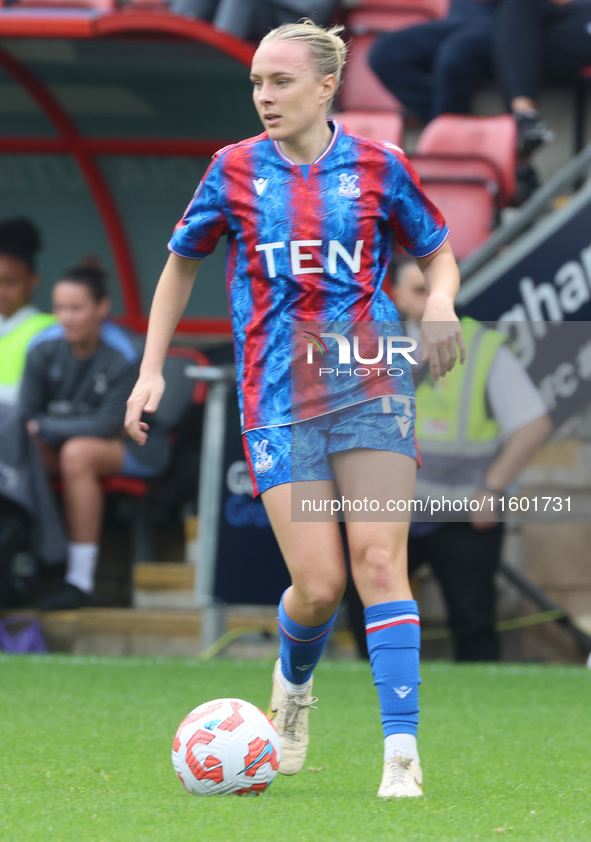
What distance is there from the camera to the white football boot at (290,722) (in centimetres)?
354

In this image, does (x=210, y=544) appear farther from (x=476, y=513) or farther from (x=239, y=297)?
(x=239, y=297)

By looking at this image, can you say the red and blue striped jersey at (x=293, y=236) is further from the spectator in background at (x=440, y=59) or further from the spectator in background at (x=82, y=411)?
the spectator in background at (x=440, y=59)

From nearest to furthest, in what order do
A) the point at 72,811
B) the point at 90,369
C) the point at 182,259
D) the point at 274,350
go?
the point at 72,811, the point at 274,350, the point at 182,259, the point at 90,369

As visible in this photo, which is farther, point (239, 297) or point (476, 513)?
point (476, 513)

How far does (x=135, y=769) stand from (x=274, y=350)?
1187mm

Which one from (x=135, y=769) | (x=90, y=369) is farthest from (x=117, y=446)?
(x=135, y=769)

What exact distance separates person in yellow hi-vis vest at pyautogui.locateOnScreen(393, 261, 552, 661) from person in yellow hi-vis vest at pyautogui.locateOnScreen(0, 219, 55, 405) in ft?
6.98

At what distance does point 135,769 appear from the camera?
Answer: 3648 millimetres

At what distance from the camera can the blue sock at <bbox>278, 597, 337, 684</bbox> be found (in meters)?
3.46

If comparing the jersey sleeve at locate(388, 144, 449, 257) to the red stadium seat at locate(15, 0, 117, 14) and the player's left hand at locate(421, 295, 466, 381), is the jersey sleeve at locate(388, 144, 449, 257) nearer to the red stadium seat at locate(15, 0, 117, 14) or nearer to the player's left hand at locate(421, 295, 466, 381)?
the player's left hand at locate(421, 295, 466, 381)

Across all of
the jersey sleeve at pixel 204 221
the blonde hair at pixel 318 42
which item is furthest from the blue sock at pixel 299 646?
the blonde hair at pixel 318 42

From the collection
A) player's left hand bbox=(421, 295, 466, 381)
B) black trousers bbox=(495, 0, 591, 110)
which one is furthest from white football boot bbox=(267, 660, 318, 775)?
black trousers bbox=(495, 0, 591, 110)

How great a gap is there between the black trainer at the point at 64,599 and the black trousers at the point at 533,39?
3.51 metres

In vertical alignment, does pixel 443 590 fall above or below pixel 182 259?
below
